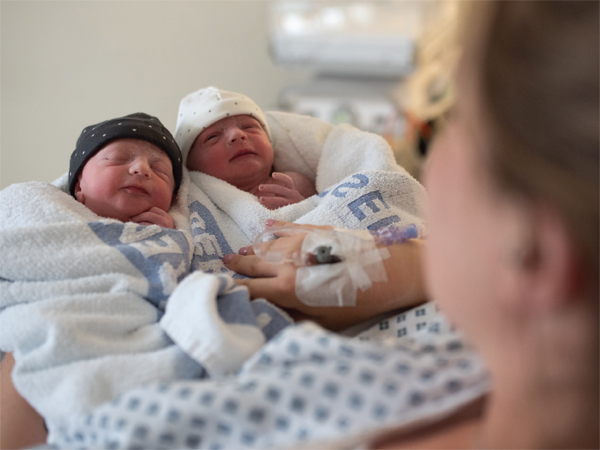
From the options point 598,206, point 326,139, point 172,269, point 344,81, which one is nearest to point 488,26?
point 598,206

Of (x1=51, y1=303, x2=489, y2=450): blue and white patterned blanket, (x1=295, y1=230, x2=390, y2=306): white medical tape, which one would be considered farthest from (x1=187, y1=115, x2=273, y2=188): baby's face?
(x1=51, y1=303, x2=489, y2=450): blue and white patterned blanket

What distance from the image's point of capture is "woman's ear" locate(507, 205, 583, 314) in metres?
0.36

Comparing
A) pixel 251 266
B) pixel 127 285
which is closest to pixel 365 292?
pixel 251 266

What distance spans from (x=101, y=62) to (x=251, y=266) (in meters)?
1.56

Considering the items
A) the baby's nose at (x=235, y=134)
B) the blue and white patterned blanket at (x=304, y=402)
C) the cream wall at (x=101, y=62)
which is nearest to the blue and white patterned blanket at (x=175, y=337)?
the blue and white patterned blanket at (x=304, y=402)

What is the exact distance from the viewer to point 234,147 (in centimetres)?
123

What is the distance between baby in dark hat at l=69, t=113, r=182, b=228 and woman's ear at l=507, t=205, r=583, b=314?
768 millimetres

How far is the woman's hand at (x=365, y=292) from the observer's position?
771mm

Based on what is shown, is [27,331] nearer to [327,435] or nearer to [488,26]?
[327,435]

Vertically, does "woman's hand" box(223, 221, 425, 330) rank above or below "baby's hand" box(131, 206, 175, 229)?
below

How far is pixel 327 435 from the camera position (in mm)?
483

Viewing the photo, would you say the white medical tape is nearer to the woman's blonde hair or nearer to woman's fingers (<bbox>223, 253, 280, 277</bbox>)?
woman's fingers (<bbox>223, 253, 280, 277</bbox>)

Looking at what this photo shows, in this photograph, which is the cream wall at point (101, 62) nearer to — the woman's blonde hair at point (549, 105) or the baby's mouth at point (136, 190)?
the baby's mouth at point (136, 190)

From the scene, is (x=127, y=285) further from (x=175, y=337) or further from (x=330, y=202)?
(x=330, y=202)
